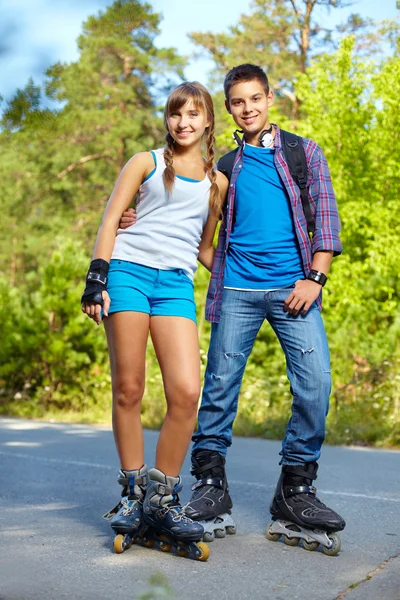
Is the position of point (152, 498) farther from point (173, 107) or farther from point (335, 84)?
point (335, 84)

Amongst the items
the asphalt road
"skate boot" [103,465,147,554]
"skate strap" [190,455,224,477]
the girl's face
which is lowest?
the asphalt road

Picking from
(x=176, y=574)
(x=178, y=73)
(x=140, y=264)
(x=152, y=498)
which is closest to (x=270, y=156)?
(x=140, y=264)

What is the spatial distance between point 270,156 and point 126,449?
1527 mm

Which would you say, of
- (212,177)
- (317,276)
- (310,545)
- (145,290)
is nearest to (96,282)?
(145,290)

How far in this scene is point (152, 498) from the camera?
13.3ft

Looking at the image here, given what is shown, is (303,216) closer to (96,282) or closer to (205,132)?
(205,132)

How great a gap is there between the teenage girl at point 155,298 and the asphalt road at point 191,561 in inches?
12.7

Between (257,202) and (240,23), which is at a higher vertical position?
(240,23)

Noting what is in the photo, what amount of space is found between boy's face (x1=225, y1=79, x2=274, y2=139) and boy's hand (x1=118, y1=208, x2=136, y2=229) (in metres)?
0.71

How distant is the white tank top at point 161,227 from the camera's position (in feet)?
13.6

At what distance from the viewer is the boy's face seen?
4453 millimetres

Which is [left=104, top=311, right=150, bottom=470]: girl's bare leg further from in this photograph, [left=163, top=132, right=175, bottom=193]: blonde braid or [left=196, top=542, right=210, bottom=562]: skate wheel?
[left=163, top=132, right=175, bottom=193]: blonde braid

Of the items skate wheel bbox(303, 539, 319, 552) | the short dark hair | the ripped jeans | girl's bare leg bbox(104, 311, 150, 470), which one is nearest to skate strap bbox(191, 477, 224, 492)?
the ripped jeans

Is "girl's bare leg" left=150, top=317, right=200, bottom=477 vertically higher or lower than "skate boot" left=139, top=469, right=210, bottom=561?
higher
